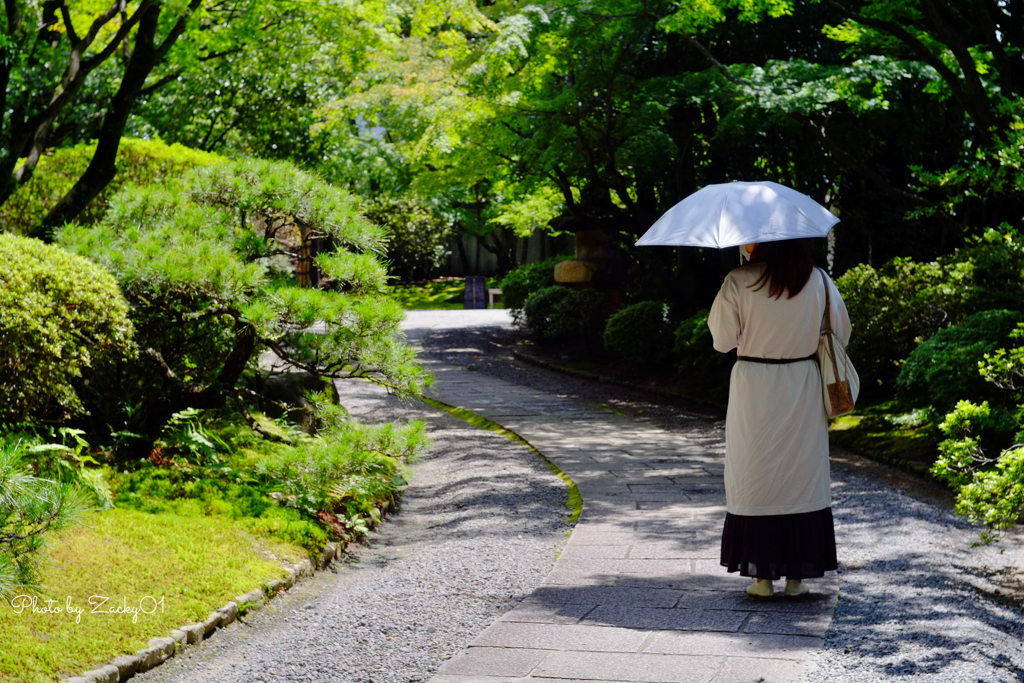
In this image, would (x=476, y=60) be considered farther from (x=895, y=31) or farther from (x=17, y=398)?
(x=17, y=398)

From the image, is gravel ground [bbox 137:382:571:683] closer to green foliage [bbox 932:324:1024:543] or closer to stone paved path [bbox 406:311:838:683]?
stone paved path [bbox 406:311:838:683]

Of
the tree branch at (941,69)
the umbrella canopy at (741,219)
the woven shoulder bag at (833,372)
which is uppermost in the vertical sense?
the tree branch at (941,69)

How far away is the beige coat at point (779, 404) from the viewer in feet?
14.1

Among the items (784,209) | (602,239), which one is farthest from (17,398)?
(602,239)

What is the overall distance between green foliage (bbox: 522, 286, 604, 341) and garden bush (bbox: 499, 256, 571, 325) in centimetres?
197

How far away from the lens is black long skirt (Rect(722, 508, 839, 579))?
4.29m

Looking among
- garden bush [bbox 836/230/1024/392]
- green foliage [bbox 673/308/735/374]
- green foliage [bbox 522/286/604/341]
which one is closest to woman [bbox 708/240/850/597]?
garden bush [bbox 836/230/1024/392]

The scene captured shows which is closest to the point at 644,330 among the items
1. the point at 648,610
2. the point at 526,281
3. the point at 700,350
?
the point at 700,350

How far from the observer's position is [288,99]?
57.7 feet

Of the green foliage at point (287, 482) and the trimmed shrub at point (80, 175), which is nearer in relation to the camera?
the green foliage at point (287, 482)

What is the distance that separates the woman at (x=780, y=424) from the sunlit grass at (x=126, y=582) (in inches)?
96.0

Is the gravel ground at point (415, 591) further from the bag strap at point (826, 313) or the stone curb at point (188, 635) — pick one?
the bag strap at point (826, 313)

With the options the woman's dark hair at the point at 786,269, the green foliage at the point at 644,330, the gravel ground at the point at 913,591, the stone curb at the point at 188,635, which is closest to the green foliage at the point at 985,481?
the gravel ground at the point at 913,591

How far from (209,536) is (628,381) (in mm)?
8870
